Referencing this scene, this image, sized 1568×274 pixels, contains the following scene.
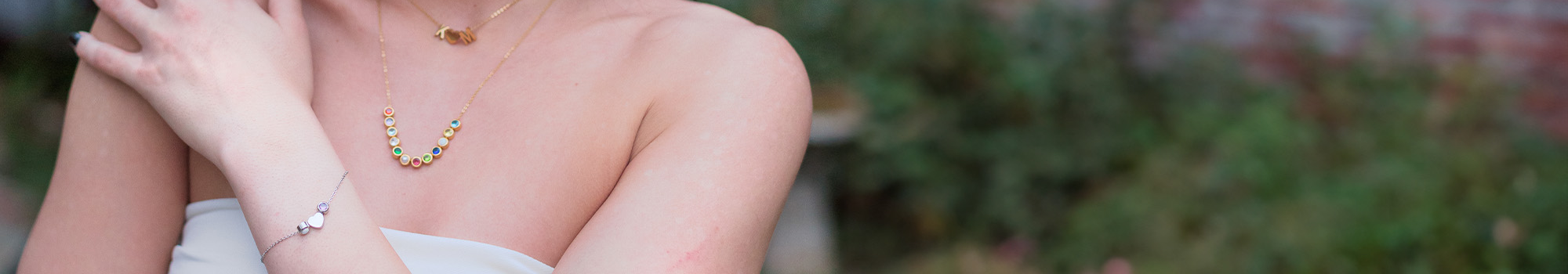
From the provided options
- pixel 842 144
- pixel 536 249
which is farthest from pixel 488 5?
pixel 842 144

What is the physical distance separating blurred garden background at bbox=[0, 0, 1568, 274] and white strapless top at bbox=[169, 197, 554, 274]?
159 cm

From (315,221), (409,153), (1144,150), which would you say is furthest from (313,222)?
(1144,150)

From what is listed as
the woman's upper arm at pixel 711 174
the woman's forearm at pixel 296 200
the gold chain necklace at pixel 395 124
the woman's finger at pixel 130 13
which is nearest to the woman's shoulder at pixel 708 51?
the woman's upper arm at pixel 711 174

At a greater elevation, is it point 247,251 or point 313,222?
point 313,222

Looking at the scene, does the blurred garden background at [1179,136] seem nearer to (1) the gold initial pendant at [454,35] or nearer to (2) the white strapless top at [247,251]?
(1) the gold initial pendant at [454,35]

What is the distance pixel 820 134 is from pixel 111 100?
1.81m

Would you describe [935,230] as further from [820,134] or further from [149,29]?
[149,29]

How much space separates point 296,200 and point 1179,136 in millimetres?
2791

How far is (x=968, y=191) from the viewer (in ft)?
10.4

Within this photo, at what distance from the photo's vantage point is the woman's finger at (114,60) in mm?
996

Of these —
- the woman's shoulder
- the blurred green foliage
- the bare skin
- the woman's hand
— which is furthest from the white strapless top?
the blurred green foliage

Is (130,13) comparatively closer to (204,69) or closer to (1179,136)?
(204,69)

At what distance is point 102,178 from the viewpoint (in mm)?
1050

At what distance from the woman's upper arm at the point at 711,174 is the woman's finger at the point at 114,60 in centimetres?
45
